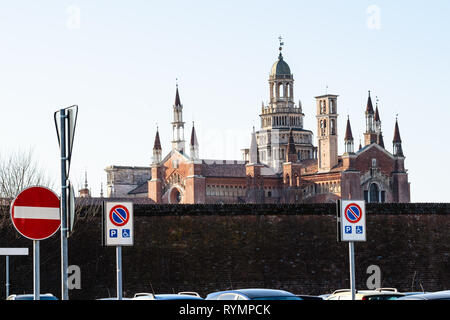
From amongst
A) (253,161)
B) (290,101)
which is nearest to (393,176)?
(253,161)

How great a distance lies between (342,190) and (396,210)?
71490mm

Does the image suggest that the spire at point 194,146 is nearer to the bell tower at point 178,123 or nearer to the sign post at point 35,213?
the bell tower at point 178,123

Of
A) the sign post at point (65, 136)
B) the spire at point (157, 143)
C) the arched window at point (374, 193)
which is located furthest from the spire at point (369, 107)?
the sign post at point (65, 136)

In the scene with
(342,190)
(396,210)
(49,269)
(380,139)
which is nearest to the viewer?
(49,269)

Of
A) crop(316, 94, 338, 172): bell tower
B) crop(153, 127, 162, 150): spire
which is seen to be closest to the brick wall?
crop(316, 94, 338, 172): bell tower

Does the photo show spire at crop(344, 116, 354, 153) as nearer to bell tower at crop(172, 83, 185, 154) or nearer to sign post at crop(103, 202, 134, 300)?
bell tower at crop(172, 83, 185, 154)

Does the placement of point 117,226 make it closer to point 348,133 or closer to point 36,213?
point 36,213

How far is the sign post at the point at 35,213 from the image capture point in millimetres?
7641

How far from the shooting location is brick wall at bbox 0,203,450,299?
30.5m

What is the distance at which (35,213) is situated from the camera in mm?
7734
